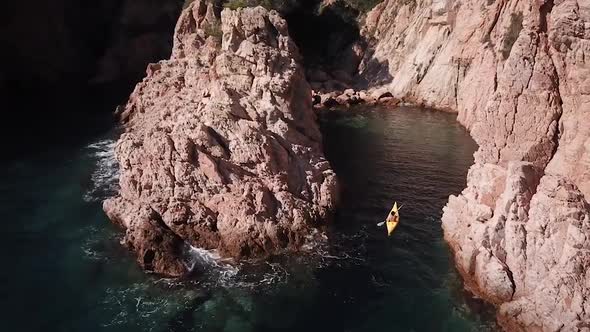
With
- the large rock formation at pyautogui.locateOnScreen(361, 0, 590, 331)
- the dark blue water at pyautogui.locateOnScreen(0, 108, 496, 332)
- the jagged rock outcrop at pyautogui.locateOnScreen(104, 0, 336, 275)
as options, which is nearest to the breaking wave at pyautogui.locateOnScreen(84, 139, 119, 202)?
the dark blue water at pyautogui.locateOnScreen(0, 108, 496, 332)

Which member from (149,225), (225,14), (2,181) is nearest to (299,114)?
(225,14)

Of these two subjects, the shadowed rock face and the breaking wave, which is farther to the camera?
the shadowed rock face

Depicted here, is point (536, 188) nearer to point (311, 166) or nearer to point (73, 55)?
point (311, 166)

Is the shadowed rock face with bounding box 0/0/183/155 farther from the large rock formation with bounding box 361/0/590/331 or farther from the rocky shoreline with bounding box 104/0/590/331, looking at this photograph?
the large rock formation with bounding box 361/0/590/331

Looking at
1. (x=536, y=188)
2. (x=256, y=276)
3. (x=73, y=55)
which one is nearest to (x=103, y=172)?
(x=256, y=276)

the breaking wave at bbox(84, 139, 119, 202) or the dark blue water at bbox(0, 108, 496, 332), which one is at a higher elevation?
the breaking wave at bbox(84, 139, 119, 202)

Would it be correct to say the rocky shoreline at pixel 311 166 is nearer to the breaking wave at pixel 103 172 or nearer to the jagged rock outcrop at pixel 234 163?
the jagged rock outcrop at pixel 234 163
